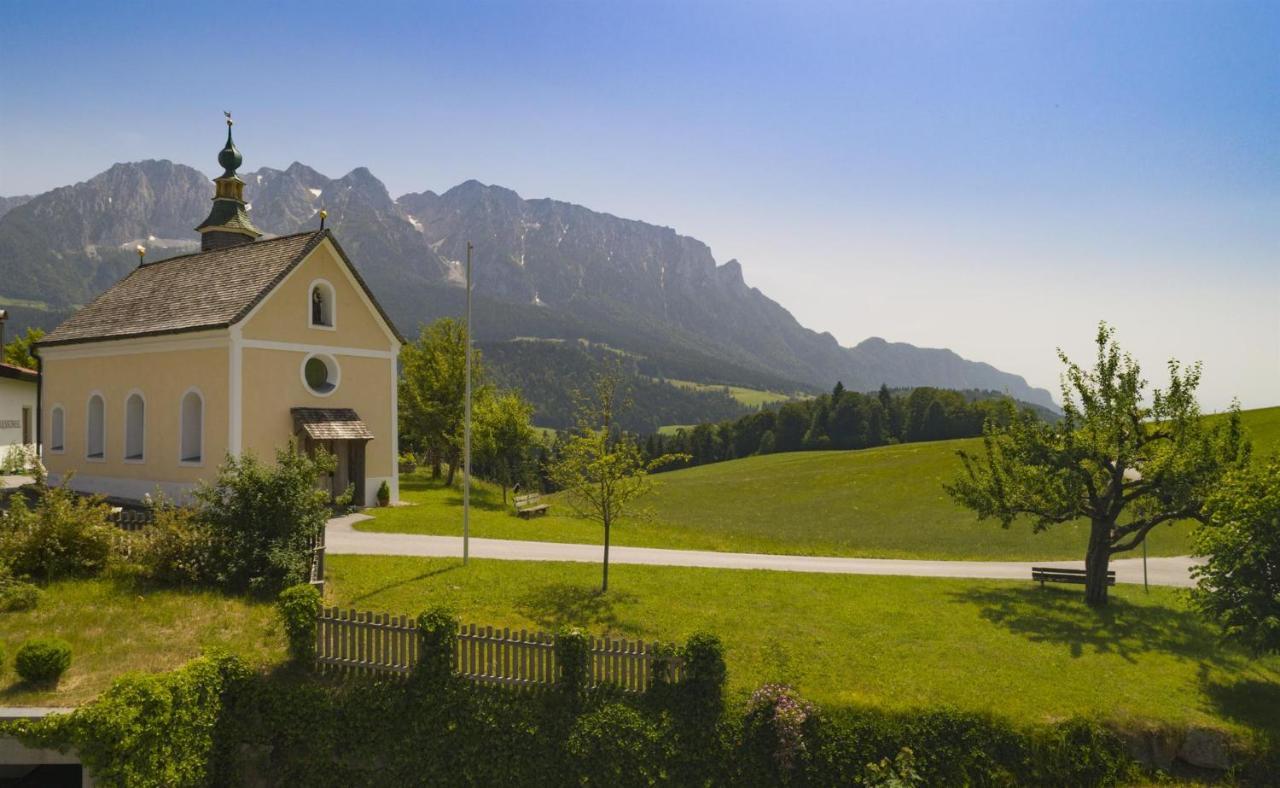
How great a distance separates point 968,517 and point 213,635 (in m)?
40.5

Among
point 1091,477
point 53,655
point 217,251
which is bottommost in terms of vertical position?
point 53,655

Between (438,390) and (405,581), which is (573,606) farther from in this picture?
(438,390)

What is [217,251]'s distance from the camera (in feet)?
103

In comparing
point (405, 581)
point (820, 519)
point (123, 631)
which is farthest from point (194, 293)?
point (820, 519)

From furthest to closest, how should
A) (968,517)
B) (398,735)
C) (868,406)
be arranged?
(868,406) < (968,517) < (398,735)

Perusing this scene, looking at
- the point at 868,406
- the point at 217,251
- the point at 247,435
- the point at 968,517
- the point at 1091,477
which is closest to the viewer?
the point at 1091,477

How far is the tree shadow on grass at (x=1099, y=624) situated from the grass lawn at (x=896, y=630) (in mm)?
63

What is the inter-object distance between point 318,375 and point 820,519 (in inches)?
1247

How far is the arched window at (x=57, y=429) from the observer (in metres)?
Answer: 31.7

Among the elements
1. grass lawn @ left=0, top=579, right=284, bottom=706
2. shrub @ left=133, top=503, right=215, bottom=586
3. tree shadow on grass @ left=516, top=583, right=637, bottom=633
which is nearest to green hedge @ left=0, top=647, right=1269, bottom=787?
grass lawn @ left=0, top=579, right=284, bottom=706

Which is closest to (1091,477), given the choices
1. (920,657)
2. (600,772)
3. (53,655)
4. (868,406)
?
(920,657)

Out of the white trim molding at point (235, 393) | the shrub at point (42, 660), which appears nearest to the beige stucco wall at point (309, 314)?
the white trim molding at point (235, 393)

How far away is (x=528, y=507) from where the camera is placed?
35500 mm

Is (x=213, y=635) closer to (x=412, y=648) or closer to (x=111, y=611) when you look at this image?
(x=111, y=611)
